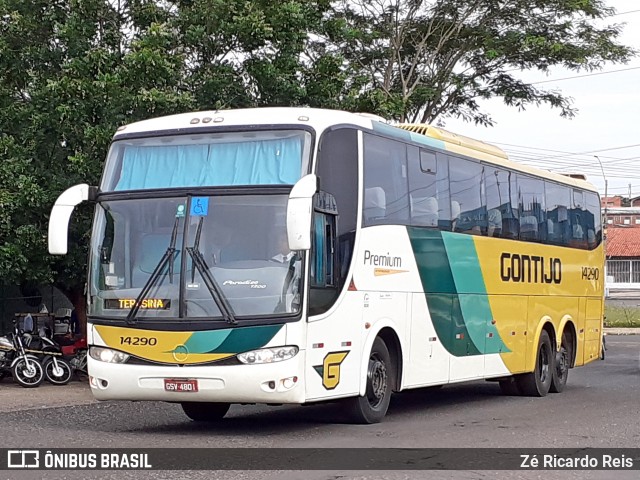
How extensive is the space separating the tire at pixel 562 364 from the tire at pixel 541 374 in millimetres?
215

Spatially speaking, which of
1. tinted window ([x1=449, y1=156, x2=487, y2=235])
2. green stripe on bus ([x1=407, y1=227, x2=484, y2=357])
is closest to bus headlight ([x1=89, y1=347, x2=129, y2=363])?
green stripe on bus ([x1=407, y1=227, x2=484, y2=357])

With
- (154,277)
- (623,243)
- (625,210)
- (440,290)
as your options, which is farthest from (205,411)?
(625,210)

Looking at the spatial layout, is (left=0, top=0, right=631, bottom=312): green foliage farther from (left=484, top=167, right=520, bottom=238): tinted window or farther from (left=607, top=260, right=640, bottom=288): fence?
(left=607, top=260, right=640, bottom=288): fence

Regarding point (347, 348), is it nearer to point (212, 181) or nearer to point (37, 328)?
point (212, 181)

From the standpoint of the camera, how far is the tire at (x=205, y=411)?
14758 millimetres

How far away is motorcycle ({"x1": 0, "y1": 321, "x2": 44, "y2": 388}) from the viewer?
2053 centimetres

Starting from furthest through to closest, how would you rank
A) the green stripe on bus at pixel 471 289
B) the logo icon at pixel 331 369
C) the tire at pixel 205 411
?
the green stripe on bus at pixel 471 289 < the tire at pixel 205 411 < the logo icon at pixel 331 369

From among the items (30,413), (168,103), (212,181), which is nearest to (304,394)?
(212,181)

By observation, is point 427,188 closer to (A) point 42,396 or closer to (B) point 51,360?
(A) point 42,396

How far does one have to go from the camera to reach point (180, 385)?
40.8 feet

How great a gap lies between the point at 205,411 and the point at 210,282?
10.0ft

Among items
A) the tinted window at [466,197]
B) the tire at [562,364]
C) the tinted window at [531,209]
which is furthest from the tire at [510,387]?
the tinted window at [466,197]

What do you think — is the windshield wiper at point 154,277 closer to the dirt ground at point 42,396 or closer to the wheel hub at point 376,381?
the wheel hub at point 376,381

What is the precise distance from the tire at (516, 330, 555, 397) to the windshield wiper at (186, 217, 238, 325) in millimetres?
8196
